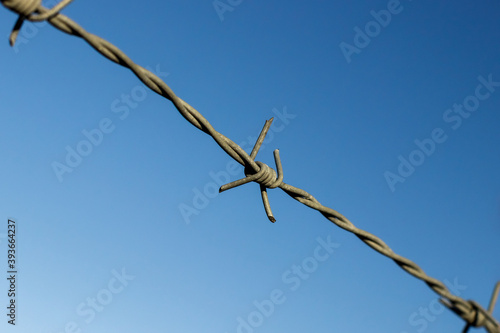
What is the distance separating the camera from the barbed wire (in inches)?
63.1

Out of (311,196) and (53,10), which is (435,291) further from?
(53,10)

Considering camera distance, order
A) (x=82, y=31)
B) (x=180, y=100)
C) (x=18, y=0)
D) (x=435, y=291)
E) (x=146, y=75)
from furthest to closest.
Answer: (x=435, y=291) → (x=180, y=100) → (x=146, y=75) → (x=82, y=31) → (x=18, y=0)

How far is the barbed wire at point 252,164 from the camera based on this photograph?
1.60 metres

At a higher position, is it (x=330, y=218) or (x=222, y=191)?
(x=222, y=191)

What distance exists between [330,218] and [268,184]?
0.31m

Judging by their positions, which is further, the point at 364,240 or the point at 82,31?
the point at 364,240

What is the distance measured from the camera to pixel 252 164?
231cm

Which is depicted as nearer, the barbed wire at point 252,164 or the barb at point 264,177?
the barbed wire at point 252,164

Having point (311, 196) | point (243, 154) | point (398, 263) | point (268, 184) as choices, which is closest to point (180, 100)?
point (243, 154)

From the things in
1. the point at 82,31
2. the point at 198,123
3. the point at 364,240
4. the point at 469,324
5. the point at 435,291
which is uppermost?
the point at 82,31

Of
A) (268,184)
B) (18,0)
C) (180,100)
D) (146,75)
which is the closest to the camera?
(18,0)

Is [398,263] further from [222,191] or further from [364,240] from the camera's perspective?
[222,191]

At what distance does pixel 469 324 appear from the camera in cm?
209

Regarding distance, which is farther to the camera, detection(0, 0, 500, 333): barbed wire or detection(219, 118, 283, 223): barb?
detection(219, 118, 283, 223): barb
